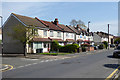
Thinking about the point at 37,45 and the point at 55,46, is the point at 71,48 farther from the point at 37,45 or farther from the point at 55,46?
the point at 37,45

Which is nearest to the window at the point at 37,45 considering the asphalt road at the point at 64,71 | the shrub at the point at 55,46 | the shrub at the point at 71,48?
the shrub at the point at 55,46

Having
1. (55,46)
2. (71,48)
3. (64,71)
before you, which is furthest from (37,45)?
(64,71)

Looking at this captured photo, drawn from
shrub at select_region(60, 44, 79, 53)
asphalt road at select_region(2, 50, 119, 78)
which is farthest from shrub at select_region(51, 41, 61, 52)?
asphalt road at select_region(2, 50, 119, 78)

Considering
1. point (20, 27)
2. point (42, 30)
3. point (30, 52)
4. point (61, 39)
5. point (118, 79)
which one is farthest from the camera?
point (61, 39)

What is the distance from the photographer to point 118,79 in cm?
785

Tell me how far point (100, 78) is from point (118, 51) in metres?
13.6

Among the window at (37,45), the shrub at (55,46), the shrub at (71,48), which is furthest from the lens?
the shrub at (55,46)

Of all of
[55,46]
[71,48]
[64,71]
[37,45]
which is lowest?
[64,71]

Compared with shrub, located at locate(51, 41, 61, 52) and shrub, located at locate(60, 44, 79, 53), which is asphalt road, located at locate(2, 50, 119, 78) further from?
shrub, located at locate(51, 41, 61, 52)

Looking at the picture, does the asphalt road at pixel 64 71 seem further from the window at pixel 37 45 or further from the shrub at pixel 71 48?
the shrub at pixel 71 48

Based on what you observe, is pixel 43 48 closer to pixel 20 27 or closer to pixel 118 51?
pixel 20 27

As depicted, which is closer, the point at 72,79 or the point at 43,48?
the point at 72,79

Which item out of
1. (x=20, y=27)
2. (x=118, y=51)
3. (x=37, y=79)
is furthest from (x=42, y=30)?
(x=37, y=79)

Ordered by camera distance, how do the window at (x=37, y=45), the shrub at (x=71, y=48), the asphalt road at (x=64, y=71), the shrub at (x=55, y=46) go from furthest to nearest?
the shrub at (x=55, y=46) < the shrub at (x=71, y=48) < the window at (x=37, y=45) < the asphalt road at (x=64, y=71)
